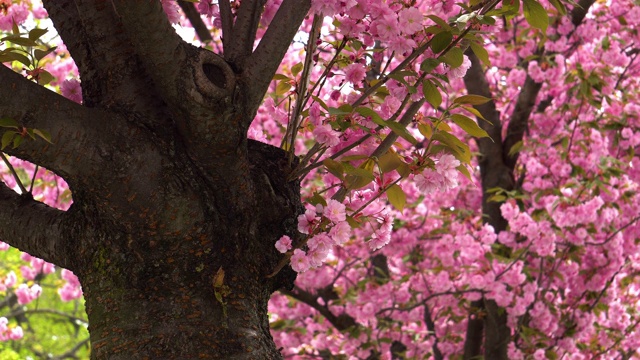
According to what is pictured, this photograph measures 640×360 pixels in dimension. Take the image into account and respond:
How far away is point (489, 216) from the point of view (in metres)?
5.66

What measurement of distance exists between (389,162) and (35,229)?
37.2 inches

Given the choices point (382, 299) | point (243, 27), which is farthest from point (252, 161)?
point (382, 299)

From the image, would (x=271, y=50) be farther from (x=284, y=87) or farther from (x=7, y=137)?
(x=7, y=137)

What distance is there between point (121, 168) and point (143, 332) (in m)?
0.38

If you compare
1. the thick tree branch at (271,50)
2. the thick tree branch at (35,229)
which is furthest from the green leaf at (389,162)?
the thick tree branch at (35,229)

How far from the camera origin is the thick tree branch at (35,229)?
77.4 inches

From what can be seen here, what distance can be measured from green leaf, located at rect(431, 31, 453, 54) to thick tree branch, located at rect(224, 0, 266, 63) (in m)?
0.50

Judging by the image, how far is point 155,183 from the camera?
70.7 inches

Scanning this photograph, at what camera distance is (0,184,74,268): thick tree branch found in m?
1.97

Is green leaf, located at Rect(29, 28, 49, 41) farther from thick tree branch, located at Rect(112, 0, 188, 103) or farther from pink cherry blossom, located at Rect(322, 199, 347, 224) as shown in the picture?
pink cherry blossom, located at Rect(322, 199, 347, 224)

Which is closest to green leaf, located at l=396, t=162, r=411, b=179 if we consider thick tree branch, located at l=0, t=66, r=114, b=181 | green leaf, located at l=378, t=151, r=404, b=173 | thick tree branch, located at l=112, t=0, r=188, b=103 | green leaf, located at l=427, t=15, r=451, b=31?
green leaf, located at l=378, t=151, r=404, b=173

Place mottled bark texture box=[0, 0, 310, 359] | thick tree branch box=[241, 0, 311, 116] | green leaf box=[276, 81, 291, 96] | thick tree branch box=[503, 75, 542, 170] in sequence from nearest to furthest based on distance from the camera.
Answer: mottled bark texture box=[0, 0, 310, 359] < thick tree branch box=[241, 0, 311, 116] < green leaf box=[276, 81, 291, 96] < thick tree branch box=[503, 75, 542, 170]

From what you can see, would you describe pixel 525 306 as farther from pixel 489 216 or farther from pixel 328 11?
pixel 328 11

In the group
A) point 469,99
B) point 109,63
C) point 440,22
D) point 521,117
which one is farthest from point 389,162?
point 521,117
